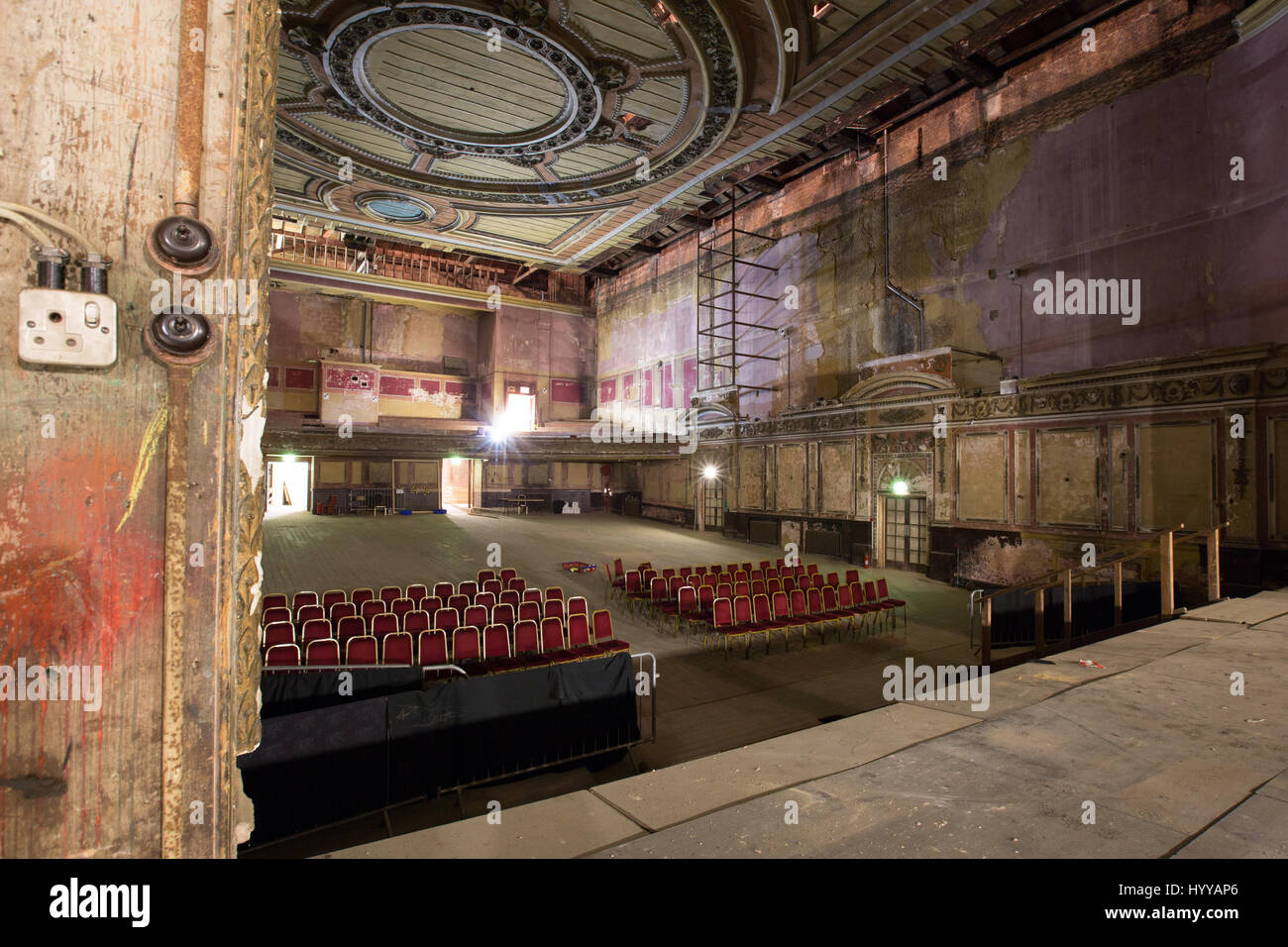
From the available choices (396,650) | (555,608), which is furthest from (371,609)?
(555,608)

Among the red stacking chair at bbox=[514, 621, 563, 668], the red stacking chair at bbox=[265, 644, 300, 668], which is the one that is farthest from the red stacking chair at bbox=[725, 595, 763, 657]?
the red stacking chair at bbox=[265, 644, 300, 668]

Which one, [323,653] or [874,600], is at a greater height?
[323,653]

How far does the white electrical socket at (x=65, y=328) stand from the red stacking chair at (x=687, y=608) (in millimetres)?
7967

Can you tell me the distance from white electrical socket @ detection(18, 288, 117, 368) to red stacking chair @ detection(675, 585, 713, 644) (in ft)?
26.1

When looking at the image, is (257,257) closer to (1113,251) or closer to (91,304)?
(91,304)

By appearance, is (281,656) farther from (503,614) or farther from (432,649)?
(503,614)

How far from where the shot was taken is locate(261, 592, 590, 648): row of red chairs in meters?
6.86

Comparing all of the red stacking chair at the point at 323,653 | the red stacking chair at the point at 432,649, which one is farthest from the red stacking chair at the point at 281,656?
the red stacking chair at the point at 432,649

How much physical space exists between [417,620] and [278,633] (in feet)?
5.20

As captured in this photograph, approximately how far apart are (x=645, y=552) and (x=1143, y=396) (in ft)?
37.6

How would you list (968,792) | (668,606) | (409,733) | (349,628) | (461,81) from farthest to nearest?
(461,81), (668,606), (349,628), (409,733), (968,792)

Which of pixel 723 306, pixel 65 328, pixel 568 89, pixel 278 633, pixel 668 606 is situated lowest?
pixel 668 606

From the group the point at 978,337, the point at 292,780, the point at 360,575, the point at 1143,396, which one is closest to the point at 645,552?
the point at 360,575

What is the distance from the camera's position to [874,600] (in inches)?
400
